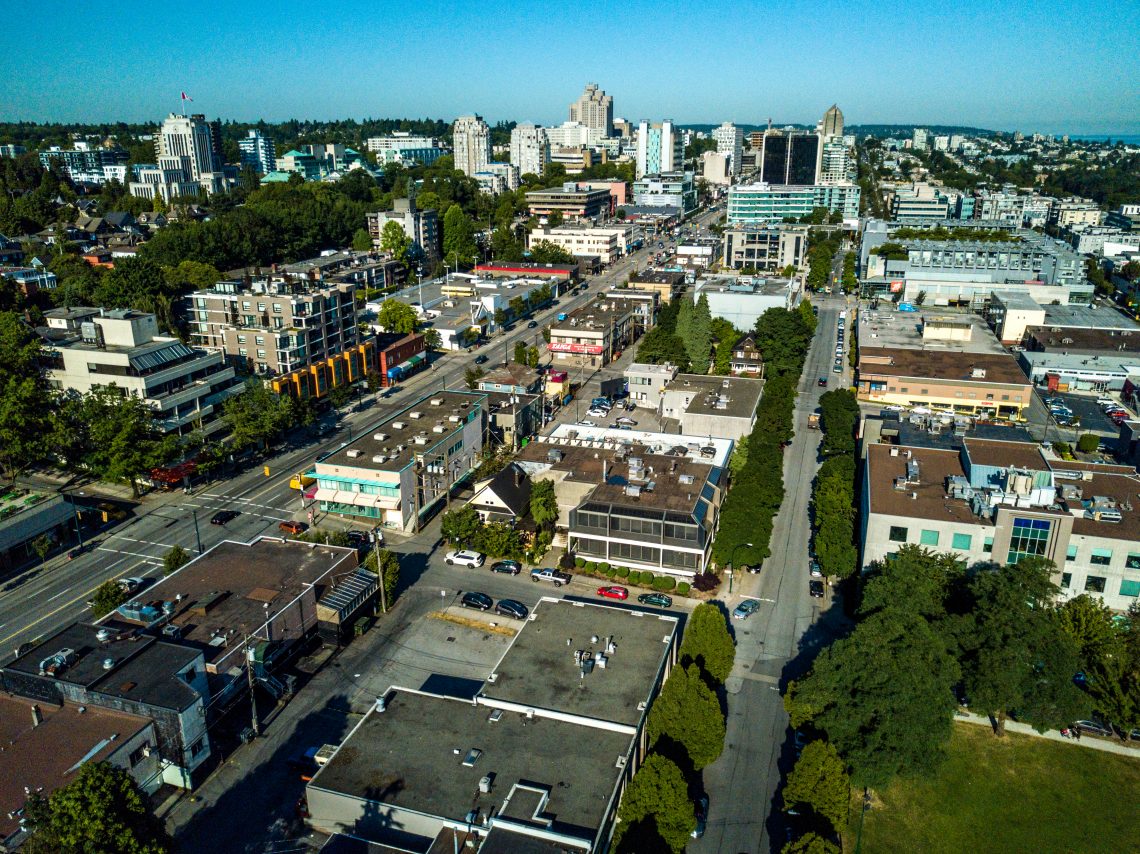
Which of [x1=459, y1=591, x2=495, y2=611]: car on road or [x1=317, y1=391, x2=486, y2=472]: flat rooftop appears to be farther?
[x1=317, y1=391, x2=486, y2=472]: flat rooftop

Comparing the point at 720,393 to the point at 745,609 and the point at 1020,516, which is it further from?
the point at 1020,516

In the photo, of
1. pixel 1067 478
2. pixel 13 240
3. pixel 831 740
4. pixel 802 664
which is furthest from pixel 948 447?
pixel 13 240

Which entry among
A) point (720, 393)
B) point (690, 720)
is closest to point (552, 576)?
point (690, 720)

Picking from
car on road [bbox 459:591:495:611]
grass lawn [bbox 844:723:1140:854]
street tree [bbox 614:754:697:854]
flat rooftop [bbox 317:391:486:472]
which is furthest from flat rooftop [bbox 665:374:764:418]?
street tree [bbox 614:754:697:854]

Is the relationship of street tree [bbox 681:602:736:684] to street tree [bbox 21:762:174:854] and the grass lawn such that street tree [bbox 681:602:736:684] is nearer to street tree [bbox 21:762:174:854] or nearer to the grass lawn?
the grass lawn

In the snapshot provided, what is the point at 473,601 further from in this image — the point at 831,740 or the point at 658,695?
the point at 831,740
